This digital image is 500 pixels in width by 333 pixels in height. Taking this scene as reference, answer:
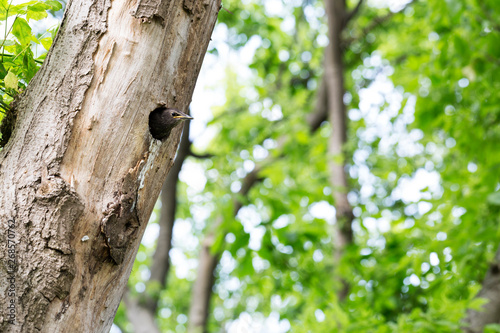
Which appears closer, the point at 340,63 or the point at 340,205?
the point at 340,205

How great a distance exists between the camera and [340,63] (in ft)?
19.3

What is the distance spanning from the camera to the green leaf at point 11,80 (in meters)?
1.50

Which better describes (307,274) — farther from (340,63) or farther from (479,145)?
(340,63)

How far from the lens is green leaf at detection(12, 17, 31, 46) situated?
1.61 m

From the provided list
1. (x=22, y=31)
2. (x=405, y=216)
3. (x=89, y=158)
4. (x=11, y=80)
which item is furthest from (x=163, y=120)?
(x=405, y=216)

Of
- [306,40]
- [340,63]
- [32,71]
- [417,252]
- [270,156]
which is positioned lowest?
[417,252]

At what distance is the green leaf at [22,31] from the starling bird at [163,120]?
0.53 m

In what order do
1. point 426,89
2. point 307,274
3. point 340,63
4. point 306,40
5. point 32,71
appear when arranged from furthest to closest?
point 306,40 → point 340,63 → point 426,89 → point 307,274 → point 32,71

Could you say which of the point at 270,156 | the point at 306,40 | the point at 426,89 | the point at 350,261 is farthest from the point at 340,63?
the point at 306,40

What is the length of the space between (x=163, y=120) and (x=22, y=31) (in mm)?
608

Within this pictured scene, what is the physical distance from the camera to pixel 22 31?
163 centimetres

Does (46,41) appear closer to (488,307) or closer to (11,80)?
(11,80)

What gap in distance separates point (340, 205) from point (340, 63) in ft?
6.58

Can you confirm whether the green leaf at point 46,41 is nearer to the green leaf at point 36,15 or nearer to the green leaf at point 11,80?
the green leaf at point 36,15
